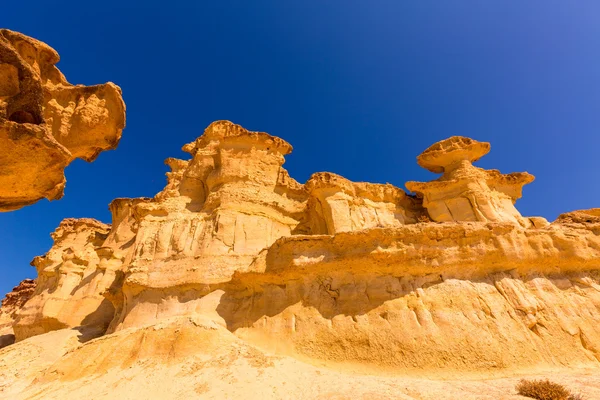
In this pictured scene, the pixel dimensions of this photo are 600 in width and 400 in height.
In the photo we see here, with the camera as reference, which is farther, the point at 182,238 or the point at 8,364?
the point at 182,238

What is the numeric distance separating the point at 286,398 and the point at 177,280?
788 cm

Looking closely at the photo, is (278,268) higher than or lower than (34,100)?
lower

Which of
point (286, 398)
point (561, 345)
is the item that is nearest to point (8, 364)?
point (286, 398)

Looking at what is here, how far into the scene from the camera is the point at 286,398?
6.09 m

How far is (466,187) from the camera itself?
17.3 meters

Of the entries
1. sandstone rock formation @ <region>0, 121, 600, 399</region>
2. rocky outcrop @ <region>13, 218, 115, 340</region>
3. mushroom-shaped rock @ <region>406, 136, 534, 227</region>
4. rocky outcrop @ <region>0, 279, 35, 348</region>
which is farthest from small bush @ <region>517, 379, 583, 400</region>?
rocky outcrop @ <region>0, 279, 35, 348</region>

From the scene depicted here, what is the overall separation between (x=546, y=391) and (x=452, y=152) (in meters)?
15.8

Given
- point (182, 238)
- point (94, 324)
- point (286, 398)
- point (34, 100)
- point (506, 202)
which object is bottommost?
point (286, 398)

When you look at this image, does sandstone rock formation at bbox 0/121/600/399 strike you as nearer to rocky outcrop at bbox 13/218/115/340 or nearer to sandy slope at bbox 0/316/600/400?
sandy slope at bbox 0/316/600/400

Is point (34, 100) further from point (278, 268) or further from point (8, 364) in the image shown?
point (8, 364)

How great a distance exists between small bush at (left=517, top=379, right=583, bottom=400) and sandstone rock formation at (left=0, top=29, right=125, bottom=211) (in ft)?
28.7

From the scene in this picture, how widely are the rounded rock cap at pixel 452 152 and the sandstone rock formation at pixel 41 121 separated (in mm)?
17721

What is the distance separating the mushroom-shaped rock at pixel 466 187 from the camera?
16531 mm

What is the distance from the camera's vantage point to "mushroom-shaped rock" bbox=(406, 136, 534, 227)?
1653 cm
